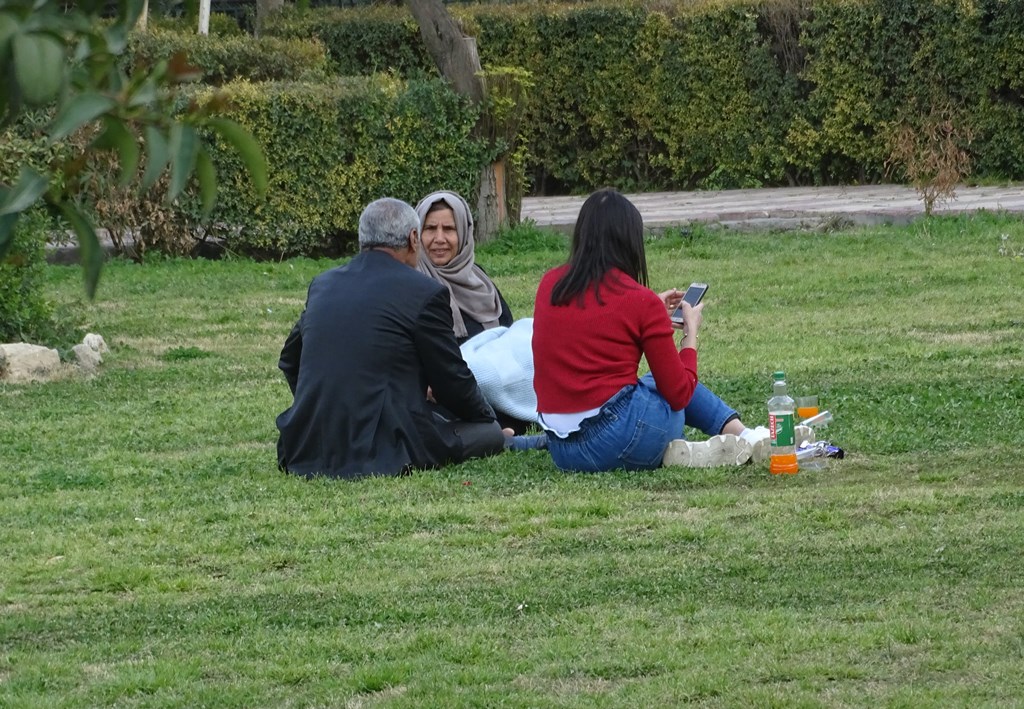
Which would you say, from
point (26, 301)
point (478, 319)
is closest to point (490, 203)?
point (26, 301)

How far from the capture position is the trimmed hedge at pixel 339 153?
15.4 metres

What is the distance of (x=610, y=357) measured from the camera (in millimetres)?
6391

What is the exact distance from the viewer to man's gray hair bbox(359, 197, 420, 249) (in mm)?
6773

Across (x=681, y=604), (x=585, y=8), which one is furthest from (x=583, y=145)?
(x=681, y=604)

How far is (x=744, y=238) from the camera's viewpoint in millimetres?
15875

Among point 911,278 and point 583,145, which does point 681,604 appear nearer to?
point 911,278

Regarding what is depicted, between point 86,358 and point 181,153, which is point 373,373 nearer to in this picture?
point 86,358

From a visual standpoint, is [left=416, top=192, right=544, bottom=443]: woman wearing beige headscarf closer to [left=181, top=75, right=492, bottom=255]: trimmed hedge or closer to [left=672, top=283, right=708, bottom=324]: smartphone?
[left=672, top=283, right=708, bottom=324]: smartphone

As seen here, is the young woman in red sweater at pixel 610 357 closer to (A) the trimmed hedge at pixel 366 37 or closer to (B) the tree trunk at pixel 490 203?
(B) the tree trunk at pixel 490 203

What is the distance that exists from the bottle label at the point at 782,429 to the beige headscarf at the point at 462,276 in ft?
6.33

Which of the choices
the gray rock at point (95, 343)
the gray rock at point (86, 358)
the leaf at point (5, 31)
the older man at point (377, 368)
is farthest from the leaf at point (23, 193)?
the gray rock at point (95, 343)

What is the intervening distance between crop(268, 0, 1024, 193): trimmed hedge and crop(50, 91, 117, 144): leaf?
714 inches

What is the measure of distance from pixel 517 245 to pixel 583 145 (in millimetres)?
8095

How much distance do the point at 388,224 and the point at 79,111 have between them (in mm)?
5391
